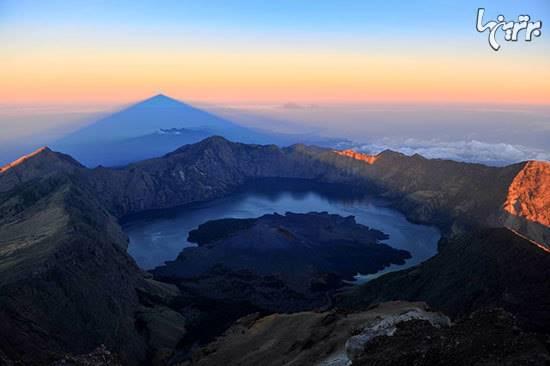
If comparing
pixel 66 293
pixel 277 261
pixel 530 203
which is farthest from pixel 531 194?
pixel 66 293

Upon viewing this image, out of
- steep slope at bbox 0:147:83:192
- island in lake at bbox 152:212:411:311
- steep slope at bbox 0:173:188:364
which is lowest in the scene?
island in lake at bbox 152:212:411:311

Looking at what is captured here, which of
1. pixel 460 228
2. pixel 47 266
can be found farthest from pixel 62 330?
pixel 460 228

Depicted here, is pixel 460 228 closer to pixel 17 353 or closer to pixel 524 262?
pixel 524 262

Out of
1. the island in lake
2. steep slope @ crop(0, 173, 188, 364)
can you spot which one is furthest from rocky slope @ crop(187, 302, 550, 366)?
the island in lake

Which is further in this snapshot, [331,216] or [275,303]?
[331,216]

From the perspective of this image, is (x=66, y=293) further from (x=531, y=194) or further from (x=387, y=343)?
(x=531, y=194)

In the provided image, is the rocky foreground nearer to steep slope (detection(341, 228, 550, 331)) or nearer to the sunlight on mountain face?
steep slope (detection(341, 228, 550, 331))

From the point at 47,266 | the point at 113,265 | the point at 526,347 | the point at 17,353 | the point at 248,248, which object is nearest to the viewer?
the point at 526,347
